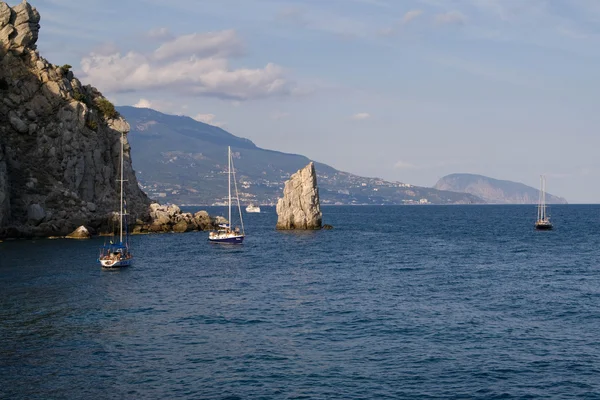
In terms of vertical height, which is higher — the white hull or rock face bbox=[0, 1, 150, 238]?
rock face bbox=[0, 1, 150, 238]

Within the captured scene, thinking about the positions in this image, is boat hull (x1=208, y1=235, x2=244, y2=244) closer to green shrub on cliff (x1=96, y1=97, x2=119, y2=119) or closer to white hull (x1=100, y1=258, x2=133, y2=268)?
white hull (x1=100, y1=258, x2=133, y2=268)

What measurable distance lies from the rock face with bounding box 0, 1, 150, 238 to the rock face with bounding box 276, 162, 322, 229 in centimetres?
3472

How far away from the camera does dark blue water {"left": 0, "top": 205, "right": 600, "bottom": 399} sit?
123ft

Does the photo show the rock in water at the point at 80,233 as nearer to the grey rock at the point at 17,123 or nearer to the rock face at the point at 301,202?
the grey rock at the point at 17,123

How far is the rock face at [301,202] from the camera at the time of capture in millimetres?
152875

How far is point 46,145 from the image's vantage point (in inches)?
→ 5541

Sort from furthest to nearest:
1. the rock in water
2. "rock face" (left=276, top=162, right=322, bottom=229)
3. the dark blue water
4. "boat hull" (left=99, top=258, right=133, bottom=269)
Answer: "rock face" (left=276, top=162, right=322, bottom=229) < the rock in water < "boat hull" (left=99, top=258, right=133, bottom=269) < the dark blue water

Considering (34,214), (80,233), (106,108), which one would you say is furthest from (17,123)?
(80,233)

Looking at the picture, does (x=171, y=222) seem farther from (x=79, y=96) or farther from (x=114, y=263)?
(x=114, y=263)

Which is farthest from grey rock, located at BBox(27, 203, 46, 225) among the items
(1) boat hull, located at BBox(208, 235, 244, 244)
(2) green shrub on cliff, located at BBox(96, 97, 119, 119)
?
(2) green shrub on cliff, located at BBox(96, 97, 119, 119)

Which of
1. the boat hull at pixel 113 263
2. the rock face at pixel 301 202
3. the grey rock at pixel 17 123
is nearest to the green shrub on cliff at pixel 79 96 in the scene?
the grey rock at pixel 17 123

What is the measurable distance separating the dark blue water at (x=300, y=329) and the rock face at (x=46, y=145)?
34800mm

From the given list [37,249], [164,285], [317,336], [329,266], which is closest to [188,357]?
[317,336]

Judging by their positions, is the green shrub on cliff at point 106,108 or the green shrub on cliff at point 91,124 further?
the green shrub on cliff at point 106,108
